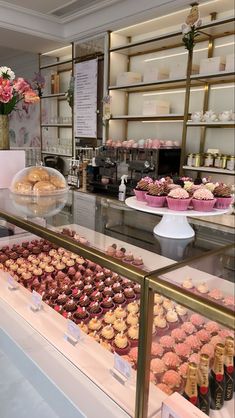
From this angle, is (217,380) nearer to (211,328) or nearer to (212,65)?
(211,328)

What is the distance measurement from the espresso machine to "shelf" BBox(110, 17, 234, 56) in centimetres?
119


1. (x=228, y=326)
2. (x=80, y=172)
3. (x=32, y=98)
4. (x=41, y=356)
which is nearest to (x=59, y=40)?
(x=80, y=172)

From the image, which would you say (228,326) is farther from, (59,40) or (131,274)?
(59,40)

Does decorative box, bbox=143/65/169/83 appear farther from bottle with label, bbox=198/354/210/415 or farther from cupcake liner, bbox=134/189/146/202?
bottle with label, bbox=198/354/210/415

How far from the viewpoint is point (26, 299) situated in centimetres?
166

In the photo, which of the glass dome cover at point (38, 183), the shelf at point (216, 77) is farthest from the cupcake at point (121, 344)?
the shelf at point (216, 77)

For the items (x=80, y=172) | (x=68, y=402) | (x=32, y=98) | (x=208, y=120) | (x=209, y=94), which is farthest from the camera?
(x=80, y=172)

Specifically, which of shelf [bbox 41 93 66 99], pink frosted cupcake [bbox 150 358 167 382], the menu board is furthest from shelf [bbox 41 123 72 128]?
pink frosted cupcake [bbox 150 358 167 382]

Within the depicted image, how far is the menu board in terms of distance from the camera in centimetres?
466

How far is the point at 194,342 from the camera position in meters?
1.25

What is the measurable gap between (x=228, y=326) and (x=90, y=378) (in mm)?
633

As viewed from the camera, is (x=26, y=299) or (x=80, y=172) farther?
(x=80, y=172)

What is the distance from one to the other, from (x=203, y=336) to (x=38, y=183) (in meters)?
1.21

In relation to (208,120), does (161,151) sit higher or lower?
lower
